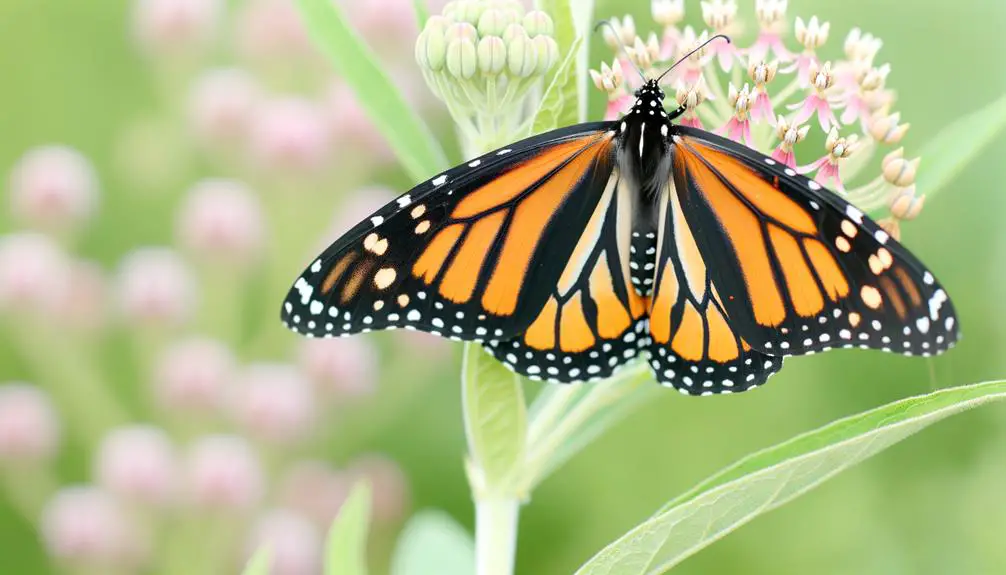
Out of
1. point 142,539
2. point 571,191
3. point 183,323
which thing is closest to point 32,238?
point 183,323

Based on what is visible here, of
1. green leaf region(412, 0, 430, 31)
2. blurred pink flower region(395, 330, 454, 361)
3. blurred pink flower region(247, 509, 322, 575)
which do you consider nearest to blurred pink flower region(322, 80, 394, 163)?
blurred pink flower region(395, 330, 454, 361)

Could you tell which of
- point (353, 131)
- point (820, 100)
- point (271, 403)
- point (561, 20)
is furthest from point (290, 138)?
point (820, 100)

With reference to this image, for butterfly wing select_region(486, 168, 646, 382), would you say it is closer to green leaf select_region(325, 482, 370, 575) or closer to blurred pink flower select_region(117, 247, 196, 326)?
green leaf select_region(325, 482, 370, 575)

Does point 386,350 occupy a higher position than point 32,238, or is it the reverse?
point 32,238

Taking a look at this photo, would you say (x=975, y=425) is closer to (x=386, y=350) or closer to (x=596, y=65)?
(x=596, y=65)

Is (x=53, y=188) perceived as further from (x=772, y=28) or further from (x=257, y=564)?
(x=772, y=28)

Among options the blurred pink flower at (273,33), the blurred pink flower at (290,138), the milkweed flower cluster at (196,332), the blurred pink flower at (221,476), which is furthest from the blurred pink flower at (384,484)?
the blurred pink flower at (273,33)
